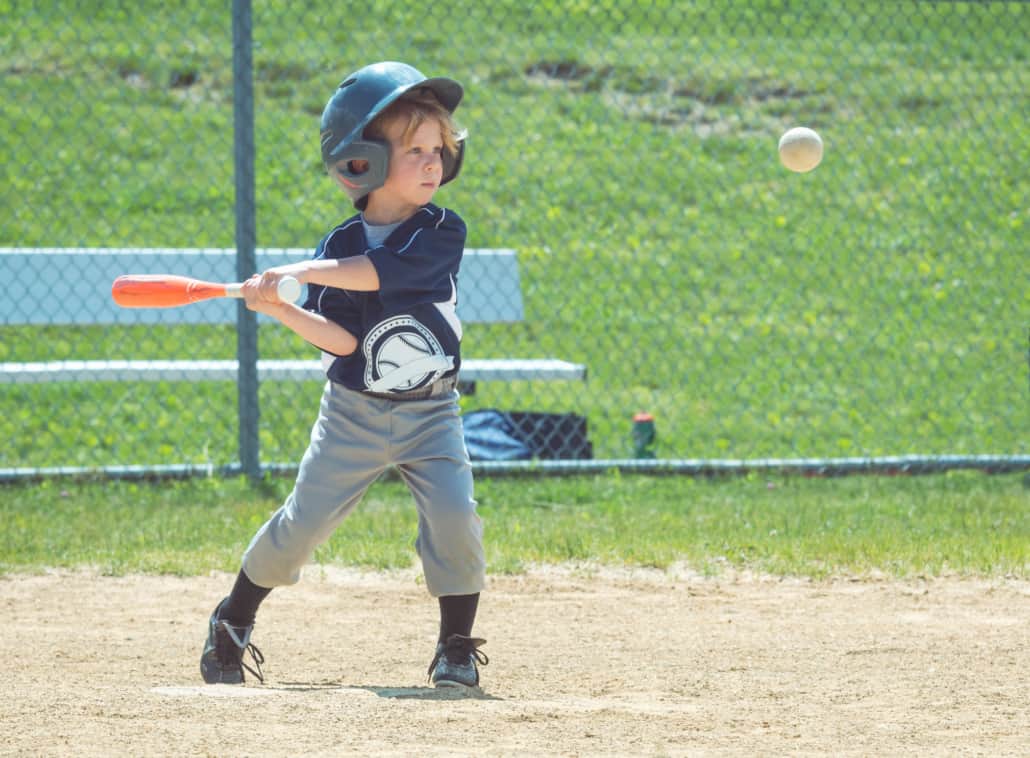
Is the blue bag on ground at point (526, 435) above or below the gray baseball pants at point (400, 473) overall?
above

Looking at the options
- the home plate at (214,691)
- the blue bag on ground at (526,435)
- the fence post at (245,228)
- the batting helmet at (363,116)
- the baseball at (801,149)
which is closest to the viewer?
the home plate at (214,691)

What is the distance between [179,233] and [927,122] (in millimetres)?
6722

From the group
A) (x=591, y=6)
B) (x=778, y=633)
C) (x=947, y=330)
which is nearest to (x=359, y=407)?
(x=778, y=633)

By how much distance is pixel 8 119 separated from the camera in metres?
11.5

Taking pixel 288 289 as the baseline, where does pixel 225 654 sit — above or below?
below

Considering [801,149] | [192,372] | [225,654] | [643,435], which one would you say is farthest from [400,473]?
[643,435]

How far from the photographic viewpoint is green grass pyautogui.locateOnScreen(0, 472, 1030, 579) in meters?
5.31

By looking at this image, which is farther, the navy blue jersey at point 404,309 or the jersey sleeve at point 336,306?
the jersey sleeve at point 336,306

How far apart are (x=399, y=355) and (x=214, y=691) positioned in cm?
96

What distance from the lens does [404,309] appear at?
362 cm

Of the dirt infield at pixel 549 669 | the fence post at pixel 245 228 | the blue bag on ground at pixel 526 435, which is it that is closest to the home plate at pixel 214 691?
the dirt infield at pixel 549 669

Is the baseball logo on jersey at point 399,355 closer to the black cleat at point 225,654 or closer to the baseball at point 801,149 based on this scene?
the black cleat at point 225,654

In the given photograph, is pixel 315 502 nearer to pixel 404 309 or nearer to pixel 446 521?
pixel 446 521

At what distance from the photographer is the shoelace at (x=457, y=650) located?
3715mm
